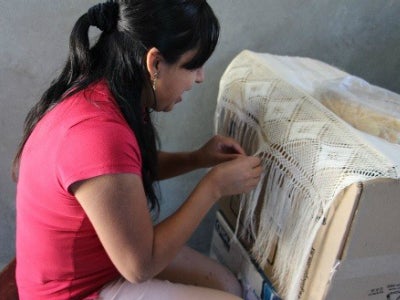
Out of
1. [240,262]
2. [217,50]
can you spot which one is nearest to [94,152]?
[240,262]

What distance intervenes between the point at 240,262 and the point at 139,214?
1.14 feet

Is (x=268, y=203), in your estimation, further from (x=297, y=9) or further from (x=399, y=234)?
(x=297, y=9)

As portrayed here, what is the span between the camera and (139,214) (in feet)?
1.93

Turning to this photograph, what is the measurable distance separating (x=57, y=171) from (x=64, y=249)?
150 mm

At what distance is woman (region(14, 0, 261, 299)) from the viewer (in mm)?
565

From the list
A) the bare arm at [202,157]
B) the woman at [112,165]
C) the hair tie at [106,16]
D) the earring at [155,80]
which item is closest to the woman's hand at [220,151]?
the bare arm at [202,157]

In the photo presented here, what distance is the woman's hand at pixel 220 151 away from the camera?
794 mm

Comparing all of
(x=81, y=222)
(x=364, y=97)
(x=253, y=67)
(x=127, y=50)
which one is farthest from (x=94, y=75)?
(x=364, y=97)

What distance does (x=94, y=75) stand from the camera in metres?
0.65

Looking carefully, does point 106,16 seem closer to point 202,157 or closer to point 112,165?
point 112,165

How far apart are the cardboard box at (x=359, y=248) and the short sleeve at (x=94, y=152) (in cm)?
29

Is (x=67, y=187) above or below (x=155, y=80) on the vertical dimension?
below

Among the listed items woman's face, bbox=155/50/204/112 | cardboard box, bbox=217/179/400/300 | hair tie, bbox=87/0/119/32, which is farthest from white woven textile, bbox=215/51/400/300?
hair tie, bbox=87/0/119/32

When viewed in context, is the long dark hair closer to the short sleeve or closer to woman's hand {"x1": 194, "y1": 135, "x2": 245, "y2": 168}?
the short sleeve
